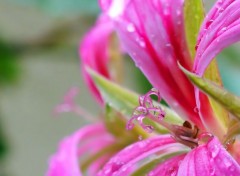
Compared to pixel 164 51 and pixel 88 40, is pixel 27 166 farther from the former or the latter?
pixel 164 51

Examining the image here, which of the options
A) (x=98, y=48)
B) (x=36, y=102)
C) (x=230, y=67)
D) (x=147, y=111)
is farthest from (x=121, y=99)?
(x=36, y=102)

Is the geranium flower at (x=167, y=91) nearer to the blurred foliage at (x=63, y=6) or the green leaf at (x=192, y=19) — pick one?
the green leaf at (x=192, y=19)

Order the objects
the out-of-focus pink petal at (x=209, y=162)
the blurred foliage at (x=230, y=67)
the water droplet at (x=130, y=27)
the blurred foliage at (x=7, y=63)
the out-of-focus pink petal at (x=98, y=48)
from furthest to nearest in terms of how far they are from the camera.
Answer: the blurred foliage at (x=7, y=63), the blurred foliage at (x=230, y=67), the out-of-focus pink petal at (x=98, y=48), the water droplet at (x=130, y=27), the out-of-focus pink petal at (x=209, y=162)

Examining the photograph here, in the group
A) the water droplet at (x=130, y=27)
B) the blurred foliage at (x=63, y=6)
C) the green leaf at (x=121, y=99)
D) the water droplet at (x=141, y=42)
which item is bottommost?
the green leaf at (x=121, y=99)

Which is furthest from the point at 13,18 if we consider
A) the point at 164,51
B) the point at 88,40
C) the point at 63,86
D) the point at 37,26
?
the point at 164,51

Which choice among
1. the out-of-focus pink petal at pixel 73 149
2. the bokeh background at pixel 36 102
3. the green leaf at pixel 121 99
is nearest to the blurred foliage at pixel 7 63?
the bokeh background at pixel 36 102

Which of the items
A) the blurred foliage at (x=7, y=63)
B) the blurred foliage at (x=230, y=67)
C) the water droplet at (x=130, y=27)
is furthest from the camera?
the blurred foliage at (x=7, y=63)

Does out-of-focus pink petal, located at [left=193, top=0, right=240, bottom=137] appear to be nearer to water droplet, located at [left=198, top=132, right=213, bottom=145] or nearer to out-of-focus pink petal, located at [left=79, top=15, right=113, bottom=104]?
water droplet, located at [left=198, top=132, right=213, bottom=145]

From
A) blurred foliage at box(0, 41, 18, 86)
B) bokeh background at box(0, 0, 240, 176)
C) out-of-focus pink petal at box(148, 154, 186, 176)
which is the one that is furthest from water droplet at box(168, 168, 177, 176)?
bokeh background at box(0, 0, 240, 176)
